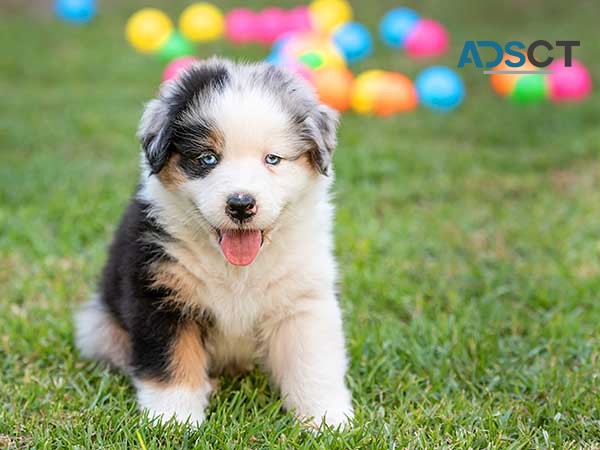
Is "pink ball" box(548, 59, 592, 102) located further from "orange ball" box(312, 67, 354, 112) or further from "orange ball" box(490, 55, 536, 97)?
"orange ball" box(312, 67, 354, 112)

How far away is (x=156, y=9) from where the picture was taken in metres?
13.0

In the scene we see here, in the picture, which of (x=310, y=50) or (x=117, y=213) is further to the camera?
(x=310, y=50)

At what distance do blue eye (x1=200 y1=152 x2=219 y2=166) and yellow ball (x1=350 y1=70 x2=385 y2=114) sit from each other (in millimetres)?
5285

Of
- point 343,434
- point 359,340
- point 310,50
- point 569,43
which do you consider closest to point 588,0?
point 569,43

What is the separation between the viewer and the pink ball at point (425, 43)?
1045cm

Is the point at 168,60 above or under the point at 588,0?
above

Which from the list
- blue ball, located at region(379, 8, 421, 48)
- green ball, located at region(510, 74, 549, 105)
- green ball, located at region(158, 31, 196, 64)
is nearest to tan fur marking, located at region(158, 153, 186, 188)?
green ball, located at region(510, 74, 549, 105)

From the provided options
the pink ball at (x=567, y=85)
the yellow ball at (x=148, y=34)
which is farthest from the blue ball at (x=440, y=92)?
the yellow ball at (x=148, y=34)

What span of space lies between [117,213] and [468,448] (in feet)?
10.7

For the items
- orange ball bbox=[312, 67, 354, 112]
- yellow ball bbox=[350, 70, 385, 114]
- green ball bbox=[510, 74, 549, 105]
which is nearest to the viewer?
orange ball bbox=[312, 67, 354, 112]

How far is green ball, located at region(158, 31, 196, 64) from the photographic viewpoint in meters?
9.81

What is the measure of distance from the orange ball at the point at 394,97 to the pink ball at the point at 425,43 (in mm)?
2059

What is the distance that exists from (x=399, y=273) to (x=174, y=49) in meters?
6.15

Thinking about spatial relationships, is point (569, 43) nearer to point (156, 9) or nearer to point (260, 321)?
point (156, 9)
